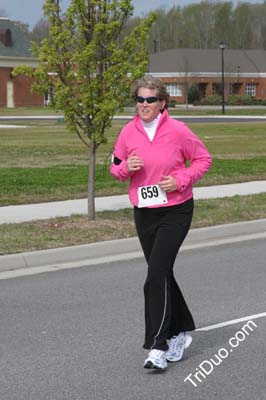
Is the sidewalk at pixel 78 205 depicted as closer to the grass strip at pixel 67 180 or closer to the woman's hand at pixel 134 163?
the grass strip at pixel 67 180

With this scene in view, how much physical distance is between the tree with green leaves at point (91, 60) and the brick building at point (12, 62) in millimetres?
71406

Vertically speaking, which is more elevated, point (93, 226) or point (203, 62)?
point (203, 62)

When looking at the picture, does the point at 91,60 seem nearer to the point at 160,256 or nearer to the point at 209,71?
the point at 160,256

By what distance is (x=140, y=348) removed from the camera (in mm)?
6500

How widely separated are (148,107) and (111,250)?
5.17 metres

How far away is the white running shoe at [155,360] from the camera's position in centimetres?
577

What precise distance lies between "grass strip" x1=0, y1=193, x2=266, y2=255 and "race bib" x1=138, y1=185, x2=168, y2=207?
4630mm

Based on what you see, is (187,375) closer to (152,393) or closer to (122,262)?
(152,393)

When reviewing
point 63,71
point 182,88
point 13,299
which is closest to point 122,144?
point 13,299

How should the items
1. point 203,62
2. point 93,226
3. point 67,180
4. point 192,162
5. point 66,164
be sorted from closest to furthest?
1. point 192,162
2. point 93,226
3. point 67,180
4. point 66,164
5. point 203,62

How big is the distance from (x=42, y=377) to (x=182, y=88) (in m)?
92.5

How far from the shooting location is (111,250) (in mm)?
10742

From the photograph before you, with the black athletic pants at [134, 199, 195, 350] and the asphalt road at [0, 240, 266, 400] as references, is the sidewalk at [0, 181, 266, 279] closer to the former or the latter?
the asphalt road at [0, 240, 266, 400]

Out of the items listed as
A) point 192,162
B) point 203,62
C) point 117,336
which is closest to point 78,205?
point 117,336
